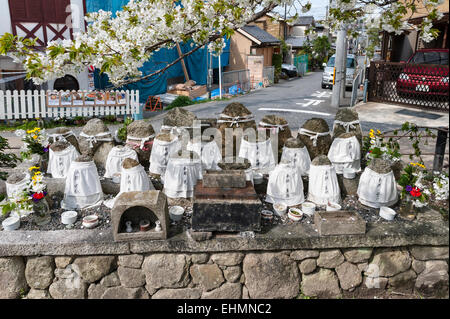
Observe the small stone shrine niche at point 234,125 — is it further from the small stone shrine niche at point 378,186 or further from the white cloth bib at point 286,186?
the small stone shrine niche at point 378,186

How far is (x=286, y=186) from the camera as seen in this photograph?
4.44 metres

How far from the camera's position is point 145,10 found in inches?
187

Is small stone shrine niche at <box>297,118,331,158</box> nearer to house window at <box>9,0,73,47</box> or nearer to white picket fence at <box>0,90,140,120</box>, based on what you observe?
white picket fence at <box>0,90,140,120</box>

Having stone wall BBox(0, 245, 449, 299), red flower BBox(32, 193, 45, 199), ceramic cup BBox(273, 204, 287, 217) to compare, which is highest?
red flower BBox(32, 193, 45, 199)

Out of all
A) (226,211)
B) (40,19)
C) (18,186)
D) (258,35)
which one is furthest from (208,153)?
(258,35)

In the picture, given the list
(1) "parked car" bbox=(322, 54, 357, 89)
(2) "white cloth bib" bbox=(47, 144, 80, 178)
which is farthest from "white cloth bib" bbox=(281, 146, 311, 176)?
(1) "parked car" bbox=(322, 54, 357, 89)

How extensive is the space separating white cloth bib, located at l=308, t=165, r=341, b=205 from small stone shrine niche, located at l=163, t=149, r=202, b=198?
153cm

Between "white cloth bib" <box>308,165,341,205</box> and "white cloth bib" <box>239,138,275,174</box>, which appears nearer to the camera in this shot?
"white cloth bib" <box>308,165,341,205</box>

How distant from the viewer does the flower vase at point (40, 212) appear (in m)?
4.10

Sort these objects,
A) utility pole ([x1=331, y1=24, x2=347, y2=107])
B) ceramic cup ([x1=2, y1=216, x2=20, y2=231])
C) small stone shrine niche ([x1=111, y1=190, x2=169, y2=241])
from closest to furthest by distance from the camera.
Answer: small stone shrine niche ([x1=111, y1=190, x2=169, y2=241]), ceramic cup ([x1=2, y1=216, x2=20, y2=231]), utility pole ([x1=331, y1=24, x2=347, y2=107])

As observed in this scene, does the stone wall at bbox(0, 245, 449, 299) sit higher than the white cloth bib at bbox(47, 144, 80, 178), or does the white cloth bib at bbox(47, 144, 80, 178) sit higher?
the white cloth bib at bbox(47, 144, 80, 178)

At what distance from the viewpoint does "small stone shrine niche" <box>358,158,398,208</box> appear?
173 inches
